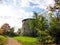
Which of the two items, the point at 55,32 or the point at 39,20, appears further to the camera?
the point at 39,20

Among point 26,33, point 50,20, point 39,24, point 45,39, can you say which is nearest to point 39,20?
point 39,24

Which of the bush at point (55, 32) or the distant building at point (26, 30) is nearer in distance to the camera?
the bush at point (55, 32)

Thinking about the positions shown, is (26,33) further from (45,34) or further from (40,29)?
(45,34)

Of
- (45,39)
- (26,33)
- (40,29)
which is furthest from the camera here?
(26,33)

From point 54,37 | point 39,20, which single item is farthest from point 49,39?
point 39,20

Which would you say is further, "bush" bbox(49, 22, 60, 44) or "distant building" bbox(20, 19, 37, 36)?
"distant building" bbox(20, 19, 37, 36)

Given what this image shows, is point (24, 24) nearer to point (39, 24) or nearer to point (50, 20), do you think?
point (39, 24)

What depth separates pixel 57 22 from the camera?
3203cm

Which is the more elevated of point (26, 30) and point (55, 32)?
point (55, 32)

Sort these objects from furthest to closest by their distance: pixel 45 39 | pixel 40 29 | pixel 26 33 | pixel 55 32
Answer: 1. pixel 26 33
2. pixel 40 29
3. pixel 45 39
4. pixel 55 32

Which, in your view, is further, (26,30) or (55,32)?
(26,30)

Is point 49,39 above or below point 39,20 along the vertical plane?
below

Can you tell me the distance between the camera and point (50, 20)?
3616 centimetres

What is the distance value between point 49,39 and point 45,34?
2004 millimetres
